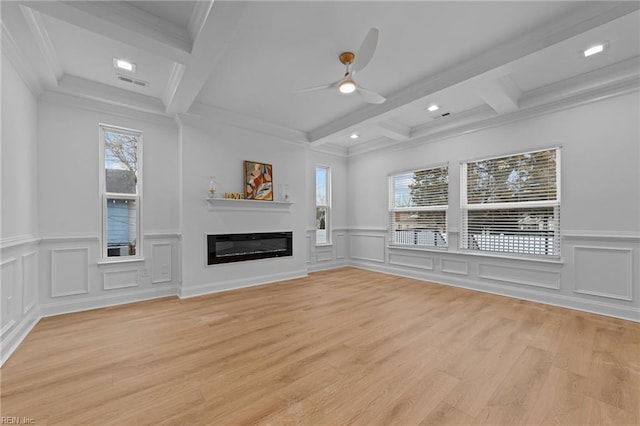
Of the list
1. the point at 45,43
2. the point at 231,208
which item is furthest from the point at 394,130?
the point at 45,43

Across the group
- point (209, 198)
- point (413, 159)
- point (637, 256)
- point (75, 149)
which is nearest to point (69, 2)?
point (75, 149)

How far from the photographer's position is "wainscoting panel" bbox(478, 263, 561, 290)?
392cm

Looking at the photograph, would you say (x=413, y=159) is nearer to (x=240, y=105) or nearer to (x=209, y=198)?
(x=240, y=105)

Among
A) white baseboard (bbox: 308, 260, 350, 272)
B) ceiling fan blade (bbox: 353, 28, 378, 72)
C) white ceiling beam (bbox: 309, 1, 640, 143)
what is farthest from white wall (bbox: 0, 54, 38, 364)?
white baseboard (bbox: 308, 260, 350, 272)

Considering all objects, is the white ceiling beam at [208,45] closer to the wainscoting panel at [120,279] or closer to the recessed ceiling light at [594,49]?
the wainscoting panel at [120,279]

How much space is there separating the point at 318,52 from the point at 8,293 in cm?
386

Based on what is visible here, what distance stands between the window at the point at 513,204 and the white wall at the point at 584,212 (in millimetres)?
128

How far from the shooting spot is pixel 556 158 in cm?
394

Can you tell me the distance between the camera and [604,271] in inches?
138

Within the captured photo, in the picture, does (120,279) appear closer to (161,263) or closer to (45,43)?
(161,263)

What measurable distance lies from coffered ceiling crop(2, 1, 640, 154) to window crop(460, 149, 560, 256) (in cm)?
78

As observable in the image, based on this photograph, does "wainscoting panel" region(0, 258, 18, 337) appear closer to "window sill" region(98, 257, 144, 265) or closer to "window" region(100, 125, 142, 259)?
"window sill" region(98, 257, 144, 265)

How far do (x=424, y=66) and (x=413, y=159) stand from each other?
260 centimetres

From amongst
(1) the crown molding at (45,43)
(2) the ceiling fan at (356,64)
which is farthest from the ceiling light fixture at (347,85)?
(1) the crown molding at (45,43)
